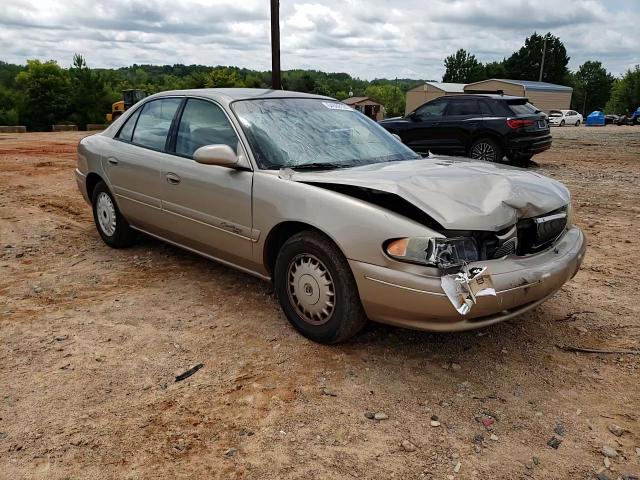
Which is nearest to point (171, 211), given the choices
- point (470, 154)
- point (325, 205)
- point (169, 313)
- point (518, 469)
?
point (169, 313)

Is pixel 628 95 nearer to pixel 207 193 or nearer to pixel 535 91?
pixel 535 91

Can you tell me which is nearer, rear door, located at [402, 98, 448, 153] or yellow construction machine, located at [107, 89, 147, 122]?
rear door, located at [402, 98, 448, 153]

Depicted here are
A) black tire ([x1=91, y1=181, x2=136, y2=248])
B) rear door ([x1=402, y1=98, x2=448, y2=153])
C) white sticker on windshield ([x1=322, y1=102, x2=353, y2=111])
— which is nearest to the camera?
white sticker on windshield ([x1=322, y1=102, x2=353, y2=111])

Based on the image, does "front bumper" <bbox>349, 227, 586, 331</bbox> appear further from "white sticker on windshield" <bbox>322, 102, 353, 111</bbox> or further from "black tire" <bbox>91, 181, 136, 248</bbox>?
"black tire" <bbox>91, 181, 136, 248</bbox>

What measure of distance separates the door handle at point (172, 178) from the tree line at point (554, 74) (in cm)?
7687

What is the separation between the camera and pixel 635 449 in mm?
2496

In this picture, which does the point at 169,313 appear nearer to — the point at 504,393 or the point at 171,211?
the point at 171,211

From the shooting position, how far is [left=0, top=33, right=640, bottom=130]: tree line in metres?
50.5

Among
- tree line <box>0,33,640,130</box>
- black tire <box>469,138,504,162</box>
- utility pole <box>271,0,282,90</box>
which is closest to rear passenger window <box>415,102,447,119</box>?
black tire <box>469,138,504,162</box>

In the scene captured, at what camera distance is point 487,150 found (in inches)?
445

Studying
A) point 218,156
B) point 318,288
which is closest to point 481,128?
point 218,156

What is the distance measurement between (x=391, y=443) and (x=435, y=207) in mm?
1249

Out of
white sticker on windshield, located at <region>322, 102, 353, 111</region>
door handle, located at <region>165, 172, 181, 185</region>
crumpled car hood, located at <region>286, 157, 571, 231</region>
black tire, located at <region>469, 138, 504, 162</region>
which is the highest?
white sticker on windshield, located at <region>322, 102, 353, 111</region>

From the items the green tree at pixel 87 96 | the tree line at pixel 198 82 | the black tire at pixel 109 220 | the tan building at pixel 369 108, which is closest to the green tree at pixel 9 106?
the tree line at pixel 198 82
